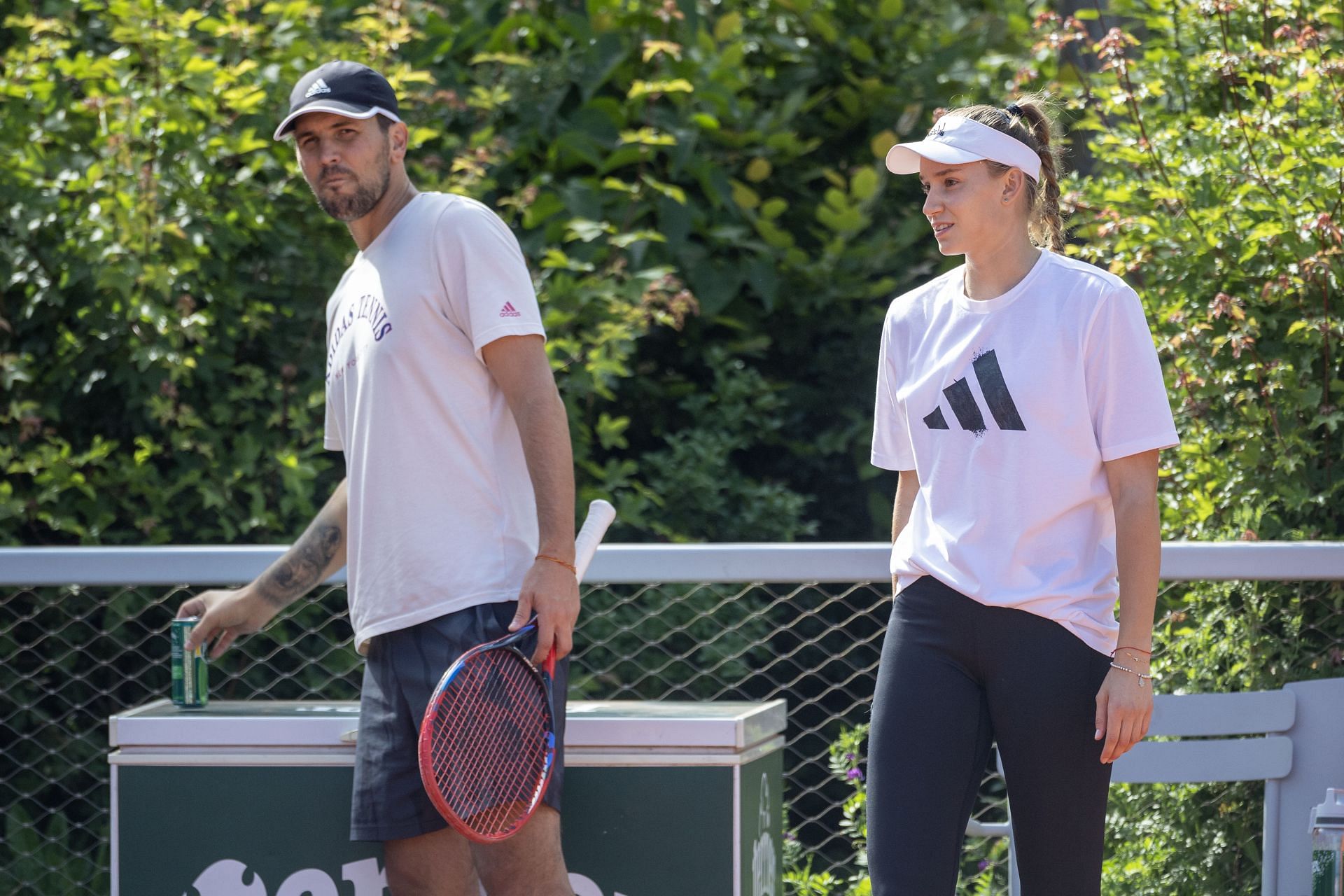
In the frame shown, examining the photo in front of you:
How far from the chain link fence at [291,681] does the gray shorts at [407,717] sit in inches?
45.8

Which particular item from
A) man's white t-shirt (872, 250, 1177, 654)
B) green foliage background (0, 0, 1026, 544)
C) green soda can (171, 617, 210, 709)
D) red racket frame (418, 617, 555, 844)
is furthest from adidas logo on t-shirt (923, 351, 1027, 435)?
green foliage background (0, 0, 1026, 544)

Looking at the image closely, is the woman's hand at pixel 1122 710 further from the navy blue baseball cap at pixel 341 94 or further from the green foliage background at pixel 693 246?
the navy blue baseball cap at pixel 341 94

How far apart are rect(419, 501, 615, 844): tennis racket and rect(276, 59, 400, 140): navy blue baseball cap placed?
102cm

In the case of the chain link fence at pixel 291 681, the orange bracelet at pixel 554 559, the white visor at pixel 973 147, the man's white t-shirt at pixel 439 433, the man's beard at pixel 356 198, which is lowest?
the chain link fence at pixel 291 681

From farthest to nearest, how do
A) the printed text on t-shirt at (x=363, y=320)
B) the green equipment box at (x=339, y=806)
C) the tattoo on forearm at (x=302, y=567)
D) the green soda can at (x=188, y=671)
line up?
the green soda can at (x=188, y=671) < the tattoo on forearm at (x=302, y=567) < the green equipment box at (x=339, y=806) < the printed text on t-shirt at (x=363, y=320)

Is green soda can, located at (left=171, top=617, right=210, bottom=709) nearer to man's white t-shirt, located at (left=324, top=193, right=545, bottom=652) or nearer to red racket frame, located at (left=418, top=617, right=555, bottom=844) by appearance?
man's white t-shirt, located at (left=324, top=193, right=545, bottom=652)

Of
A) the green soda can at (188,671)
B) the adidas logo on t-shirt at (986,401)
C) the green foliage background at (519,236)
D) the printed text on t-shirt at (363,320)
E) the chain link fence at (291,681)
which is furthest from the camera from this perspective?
the green foliage background at (519,236)

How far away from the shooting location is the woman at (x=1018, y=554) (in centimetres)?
239

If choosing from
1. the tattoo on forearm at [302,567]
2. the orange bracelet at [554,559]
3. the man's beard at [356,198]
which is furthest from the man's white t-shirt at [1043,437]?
the tattoo on forearm at [302,567]

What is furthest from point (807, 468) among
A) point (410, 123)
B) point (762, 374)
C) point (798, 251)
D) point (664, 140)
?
point (410, 123)

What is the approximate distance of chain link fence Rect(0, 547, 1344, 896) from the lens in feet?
12.9

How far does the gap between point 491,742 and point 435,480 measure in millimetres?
483

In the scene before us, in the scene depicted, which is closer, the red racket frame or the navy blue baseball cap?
the red racket frame

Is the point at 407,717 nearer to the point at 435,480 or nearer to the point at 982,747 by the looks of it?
the point at 435,480
